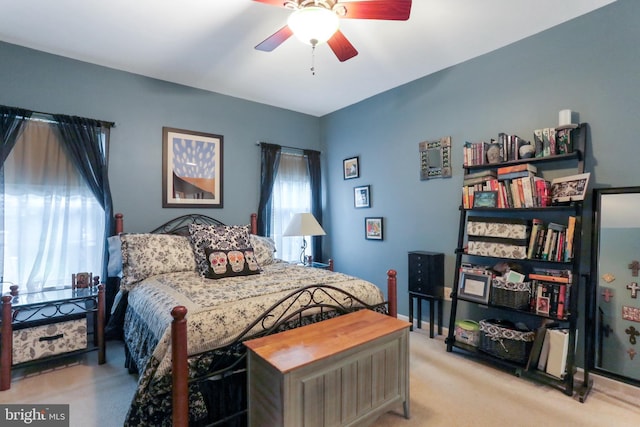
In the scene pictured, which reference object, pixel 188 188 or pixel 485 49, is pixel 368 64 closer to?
pixel 485 49

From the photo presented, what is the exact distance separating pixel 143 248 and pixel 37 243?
0.95 meters

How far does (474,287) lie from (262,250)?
2.12m

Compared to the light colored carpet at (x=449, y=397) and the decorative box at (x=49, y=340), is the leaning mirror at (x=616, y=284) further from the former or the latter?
the decorative box at (x=49, y=340)

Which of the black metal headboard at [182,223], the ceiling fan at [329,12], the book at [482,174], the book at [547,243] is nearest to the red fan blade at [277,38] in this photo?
the ceiling fan at [329,12]

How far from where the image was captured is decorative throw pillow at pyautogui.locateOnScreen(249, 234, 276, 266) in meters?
3.35

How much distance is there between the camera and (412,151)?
3.64 metres

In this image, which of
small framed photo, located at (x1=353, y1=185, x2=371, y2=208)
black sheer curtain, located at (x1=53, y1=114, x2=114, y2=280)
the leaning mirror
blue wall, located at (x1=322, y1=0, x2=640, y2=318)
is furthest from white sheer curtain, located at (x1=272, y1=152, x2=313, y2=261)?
the leaning mirror

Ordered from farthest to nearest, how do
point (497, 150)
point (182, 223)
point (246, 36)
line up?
point (182, 223), point (497, 150), point (246, 36)

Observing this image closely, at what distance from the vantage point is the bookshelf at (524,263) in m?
2.30

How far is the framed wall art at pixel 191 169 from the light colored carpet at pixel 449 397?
5.66 feet

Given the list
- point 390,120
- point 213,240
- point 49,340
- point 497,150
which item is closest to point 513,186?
point 497,150

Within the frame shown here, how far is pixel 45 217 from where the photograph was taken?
2.85 meters

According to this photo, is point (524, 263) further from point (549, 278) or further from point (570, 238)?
point (570, 238)

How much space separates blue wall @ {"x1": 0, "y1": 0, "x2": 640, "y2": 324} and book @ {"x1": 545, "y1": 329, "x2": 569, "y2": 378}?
3.50ft
